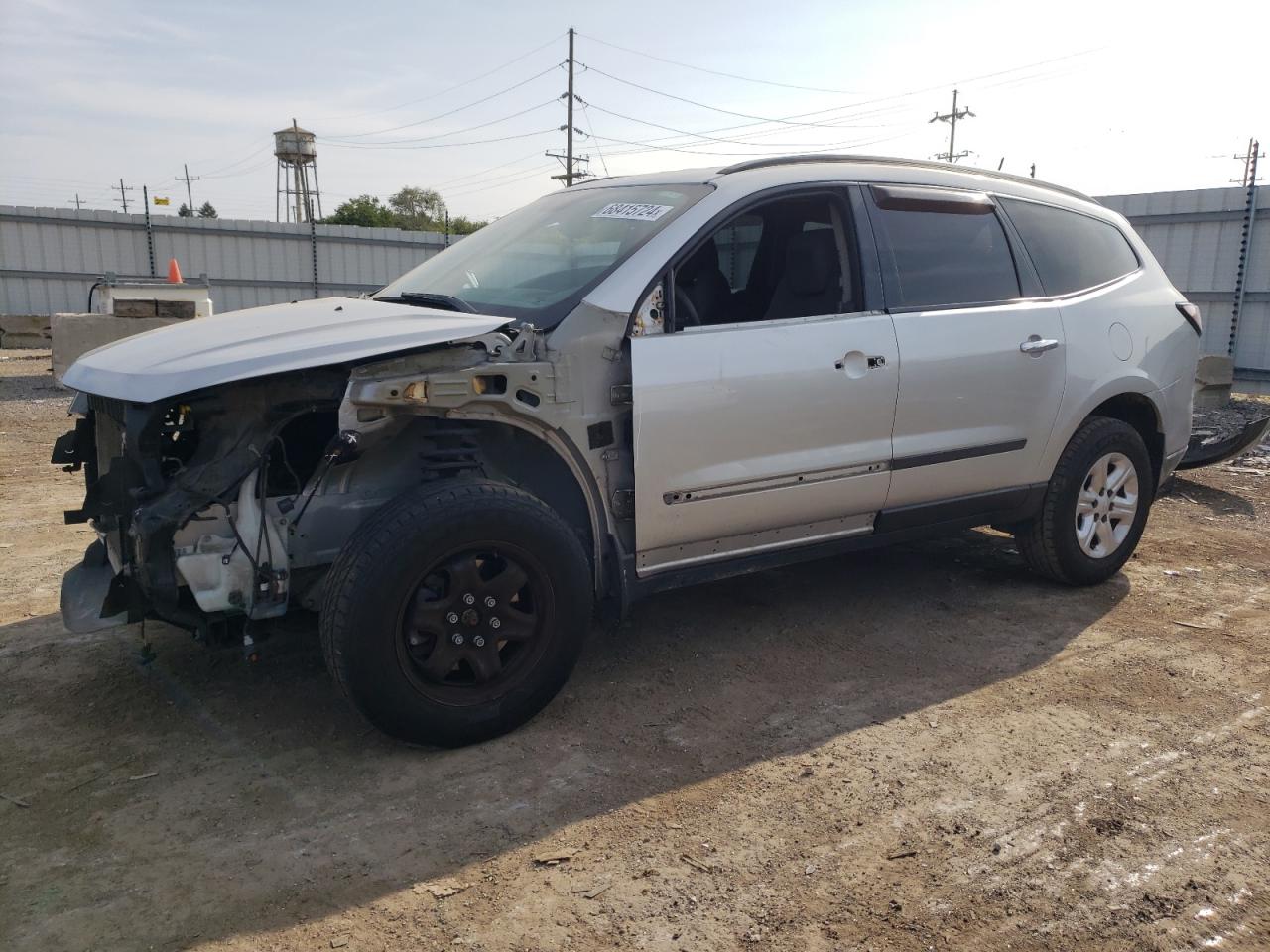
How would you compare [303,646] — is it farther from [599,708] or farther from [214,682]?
[599,708]

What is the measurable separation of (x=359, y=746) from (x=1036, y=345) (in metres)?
3.22

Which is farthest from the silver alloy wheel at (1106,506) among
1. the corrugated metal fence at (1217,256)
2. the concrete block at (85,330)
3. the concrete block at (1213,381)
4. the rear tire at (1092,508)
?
the concrete block at (85,330)

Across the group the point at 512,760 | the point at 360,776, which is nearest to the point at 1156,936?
the point at 512,760

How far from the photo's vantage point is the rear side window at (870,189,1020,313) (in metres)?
4.00

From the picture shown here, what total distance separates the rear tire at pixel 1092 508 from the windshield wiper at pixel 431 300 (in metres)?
2.83

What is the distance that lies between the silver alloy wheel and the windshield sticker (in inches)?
96.5

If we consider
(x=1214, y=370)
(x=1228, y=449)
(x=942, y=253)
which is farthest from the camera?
(x=1214, y=370)

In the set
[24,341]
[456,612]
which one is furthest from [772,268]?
[24,341]

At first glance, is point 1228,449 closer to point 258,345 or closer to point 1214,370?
point 1214,370

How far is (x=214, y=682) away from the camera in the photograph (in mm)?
3604

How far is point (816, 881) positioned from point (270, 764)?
1.70 m

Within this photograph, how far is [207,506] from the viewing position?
2.91m

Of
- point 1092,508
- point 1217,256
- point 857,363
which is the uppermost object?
point 1217,256

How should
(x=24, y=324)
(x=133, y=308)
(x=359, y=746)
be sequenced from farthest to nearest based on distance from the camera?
(x=24, y=324)
(x=133, y=308)
(x=359, y=746)
